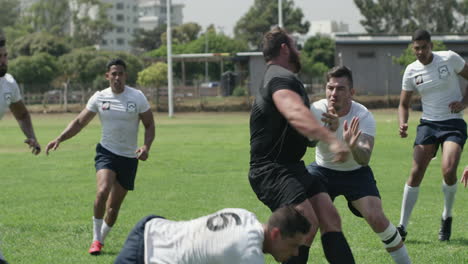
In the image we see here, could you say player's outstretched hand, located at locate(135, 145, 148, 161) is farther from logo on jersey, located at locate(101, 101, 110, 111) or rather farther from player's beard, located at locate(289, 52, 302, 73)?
player's beard, located at locate(289, 52, 302, 73)

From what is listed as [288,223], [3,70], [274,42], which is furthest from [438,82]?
[288,223]

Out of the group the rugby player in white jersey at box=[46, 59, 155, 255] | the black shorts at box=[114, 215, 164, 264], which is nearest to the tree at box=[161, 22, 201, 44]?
the rugby player in white jersey at box=[46, 59, 155, 255]

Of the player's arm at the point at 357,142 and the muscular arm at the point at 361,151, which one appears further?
the muscular arm at the point at 361,151

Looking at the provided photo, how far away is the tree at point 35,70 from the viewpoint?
80.0m

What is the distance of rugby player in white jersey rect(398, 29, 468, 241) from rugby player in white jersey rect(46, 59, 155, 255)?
3.38m

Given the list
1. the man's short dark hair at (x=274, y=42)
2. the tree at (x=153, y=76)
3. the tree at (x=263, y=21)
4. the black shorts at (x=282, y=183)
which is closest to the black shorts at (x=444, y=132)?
the black shorts at (x=282, y=183)

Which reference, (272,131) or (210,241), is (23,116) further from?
(210,241)

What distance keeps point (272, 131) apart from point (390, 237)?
1.80m

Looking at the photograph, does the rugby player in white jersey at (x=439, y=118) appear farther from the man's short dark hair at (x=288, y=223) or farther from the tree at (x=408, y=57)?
the tree at (x=408, y=57)

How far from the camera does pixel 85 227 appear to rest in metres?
11.8

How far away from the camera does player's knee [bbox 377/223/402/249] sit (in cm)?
791

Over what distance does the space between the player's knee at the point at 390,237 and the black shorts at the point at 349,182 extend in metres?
0.38

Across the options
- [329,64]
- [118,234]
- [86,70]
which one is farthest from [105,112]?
[329,64]

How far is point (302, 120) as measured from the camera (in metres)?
6.16
